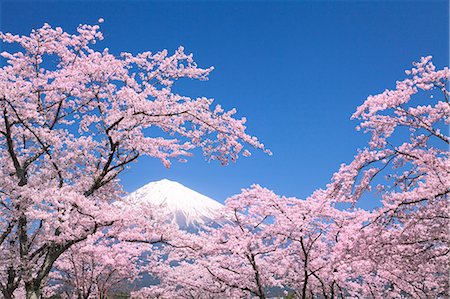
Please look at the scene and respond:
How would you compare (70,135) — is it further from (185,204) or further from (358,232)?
(185,204)

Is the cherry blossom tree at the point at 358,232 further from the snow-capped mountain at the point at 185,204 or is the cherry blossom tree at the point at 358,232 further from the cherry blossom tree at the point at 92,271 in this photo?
the snow-capped mountain at the point at 185,204

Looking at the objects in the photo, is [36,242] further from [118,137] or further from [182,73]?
[182,73]

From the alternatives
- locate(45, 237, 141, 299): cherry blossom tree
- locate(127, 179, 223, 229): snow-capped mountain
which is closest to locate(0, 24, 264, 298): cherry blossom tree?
locate(45, 237, 141, 299): cherry blossom tree

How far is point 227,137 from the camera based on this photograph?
909 cm

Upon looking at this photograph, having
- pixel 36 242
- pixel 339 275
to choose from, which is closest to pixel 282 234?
pixel 339 275

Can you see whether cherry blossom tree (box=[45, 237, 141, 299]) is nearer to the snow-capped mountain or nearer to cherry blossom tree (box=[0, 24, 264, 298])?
cherry blossom tree (box=[0, 24, 264, 298])

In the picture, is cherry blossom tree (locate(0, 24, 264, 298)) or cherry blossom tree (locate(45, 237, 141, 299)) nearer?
cherry blossom tree (locate(0, 24, 264, 298))

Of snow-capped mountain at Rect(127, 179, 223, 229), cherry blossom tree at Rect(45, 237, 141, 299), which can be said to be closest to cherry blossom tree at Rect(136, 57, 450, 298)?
cherry blossom tree at Rect(45, 237, 141, 299)

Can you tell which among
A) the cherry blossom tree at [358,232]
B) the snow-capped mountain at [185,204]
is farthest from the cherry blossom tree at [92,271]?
the snow-capped mountain at [185,204]

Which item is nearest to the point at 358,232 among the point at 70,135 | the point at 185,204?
the point at 70,135

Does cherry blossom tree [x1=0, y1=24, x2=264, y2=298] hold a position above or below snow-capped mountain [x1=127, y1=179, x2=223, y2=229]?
below

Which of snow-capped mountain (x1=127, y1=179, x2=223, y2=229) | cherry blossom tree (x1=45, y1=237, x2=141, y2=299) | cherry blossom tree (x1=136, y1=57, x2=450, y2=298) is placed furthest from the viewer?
snow-capped mountain (x1=127, y1=179, x2=223, y2=229)

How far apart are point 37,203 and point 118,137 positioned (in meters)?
2.14

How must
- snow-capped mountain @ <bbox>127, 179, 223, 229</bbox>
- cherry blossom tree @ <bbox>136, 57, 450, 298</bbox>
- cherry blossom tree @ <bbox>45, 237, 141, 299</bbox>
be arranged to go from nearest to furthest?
cherry blossom tree @ <bbox>136, 57, 450, 298</bbox>, cherry blossom tree @ <bbox>45, 237, 141, 299</bbox>, snow-capped mountain @ <bbox>127, 179, 223, 229</bbox>
